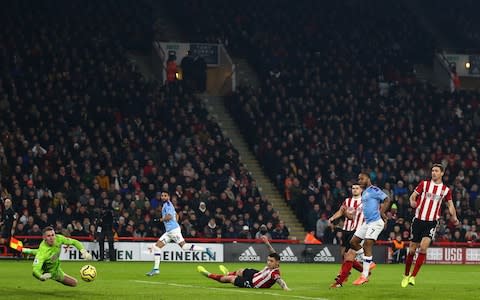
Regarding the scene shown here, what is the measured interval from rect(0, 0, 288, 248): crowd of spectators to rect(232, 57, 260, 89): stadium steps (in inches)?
→ 215

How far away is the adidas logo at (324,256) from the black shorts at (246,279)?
1909cm

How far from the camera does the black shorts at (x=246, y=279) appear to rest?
22.5m

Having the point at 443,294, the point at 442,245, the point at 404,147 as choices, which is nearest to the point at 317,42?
the point at 404,147

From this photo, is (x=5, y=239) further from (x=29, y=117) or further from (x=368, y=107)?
(x=368, y=107)

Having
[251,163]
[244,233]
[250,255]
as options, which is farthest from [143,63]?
[250,255]

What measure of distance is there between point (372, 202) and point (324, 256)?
Answer: 18227 millimetres

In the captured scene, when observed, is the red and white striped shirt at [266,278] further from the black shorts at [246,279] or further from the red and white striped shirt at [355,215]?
the red and white striped shirt at [355,215]

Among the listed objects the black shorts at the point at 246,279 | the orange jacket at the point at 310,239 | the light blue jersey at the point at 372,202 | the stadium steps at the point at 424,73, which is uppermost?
the stadium steps at the point at 424,73

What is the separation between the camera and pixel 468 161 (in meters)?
48.7

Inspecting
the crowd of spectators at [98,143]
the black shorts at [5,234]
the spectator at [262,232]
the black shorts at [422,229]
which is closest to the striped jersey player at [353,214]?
the black shorts at [422,229]

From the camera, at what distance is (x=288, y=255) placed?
135 ft

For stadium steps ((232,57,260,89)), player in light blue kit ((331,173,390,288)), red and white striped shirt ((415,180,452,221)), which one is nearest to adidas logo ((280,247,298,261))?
stadium steps ((232,57,260,89))

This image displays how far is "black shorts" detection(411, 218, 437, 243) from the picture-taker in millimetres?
23203

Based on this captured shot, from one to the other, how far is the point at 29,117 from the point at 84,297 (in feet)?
72.7
